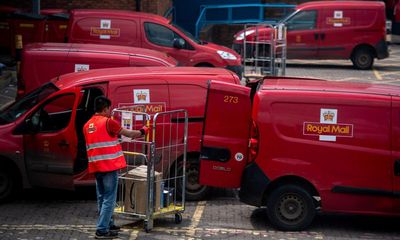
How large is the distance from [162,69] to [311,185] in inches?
121

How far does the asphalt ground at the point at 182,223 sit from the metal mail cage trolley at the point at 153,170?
22 centimetres

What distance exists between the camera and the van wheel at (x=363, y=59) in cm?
2302

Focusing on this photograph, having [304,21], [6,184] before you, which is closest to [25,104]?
[6,184]

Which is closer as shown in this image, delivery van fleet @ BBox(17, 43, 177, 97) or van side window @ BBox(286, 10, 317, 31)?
delivery van fleet @ BBox(17, 43, 177, 97)

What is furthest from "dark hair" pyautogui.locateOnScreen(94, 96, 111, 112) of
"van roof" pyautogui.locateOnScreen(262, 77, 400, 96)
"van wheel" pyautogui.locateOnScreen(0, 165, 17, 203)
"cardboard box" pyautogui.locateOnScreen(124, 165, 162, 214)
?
"van wheel" pyautogui.locateOnScreen(0, 165, 17, 203)

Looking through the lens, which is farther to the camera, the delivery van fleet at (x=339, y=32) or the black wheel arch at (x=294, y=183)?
the delivery van fleet at (x=339, y=32)

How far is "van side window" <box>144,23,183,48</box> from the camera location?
58.5 feet

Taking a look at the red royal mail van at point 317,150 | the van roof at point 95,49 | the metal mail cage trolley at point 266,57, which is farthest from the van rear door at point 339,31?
the red royal mail van at point 317,150

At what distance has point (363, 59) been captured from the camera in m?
23.1

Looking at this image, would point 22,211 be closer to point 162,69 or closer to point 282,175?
point 162,69

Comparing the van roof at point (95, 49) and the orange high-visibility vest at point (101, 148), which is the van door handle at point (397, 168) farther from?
the van roof at point (95, 49)

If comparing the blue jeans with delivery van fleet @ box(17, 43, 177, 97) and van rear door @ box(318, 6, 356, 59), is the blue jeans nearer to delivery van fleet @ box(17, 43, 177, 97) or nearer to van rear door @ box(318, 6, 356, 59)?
delivery van fleet @ box(17, 43, 177, 97)

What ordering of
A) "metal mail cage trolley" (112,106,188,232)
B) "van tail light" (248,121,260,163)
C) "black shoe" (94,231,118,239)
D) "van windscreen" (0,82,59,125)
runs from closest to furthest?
1. "black shoe" (94,231,118,239)
2. "metal mail cage trolley" (112,106,188,232)
3. "van tail light" (248,121,260,163)
4. "van windscreen" (0,82,59,125)

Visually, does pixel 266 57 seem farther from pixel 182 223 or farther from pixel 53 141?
pixel 182 223
